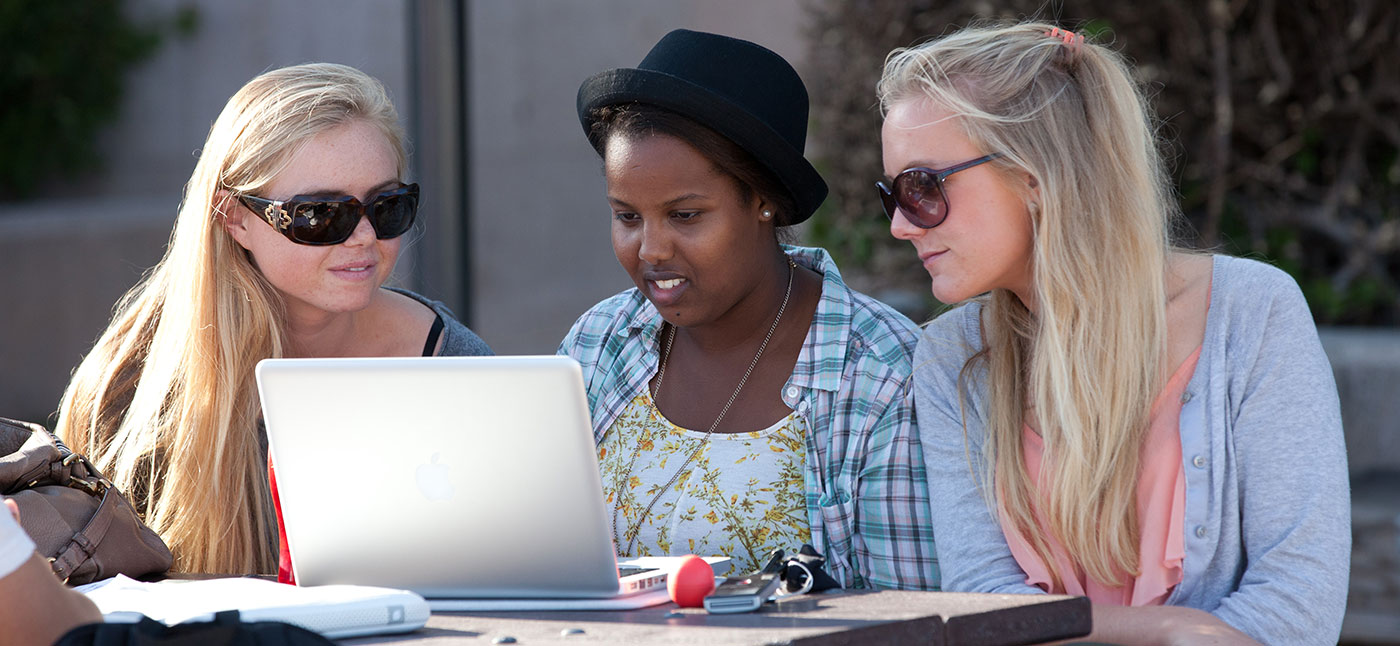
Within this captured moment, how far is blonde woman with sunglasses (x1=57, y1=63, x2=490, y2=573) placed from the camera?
287 centimetres

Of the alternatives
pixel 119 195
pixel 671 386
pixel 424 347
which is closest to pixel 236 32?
pixel 119 195

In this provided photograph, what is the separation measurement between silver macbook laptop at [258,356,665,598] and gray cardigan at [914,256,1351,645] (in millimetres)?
832

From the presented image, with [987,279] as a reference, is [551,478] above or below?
below

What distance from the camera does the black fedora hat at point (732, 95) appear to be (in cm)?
264

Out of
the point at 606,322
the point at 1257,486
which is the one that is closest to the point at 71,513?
the point at 606,322

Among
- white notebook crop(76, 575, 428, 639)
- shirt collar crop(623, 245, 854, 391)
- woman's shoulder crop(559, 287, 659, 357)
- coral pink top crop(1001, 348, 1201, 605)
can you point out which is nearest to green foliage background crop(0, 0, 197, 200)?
woman's shoulder crop(559, 287, 659, 357)

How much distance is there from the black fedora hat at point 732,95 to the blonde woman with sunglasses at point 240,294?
0.52m

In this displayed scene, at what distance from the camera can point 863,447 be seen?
8.78ft

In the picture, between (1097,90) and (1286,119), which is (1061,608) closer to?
(1097,90)

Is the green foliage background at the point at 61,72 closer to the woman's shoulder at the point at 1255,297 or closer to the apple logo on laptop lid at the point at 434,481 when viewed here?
the apple logo on laptop lid at the point at 434,481

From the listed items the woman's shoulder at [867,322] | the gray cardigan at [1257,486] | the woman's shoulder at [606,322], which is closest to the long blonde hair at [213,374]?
the woman's shoulder at [606,322]

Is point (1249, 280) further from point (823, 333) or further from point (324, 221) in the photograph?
point (324, 221)

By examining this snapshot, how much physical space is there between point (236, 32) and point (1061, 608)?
7.14 m

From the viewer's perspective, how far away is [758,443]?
108 inches
